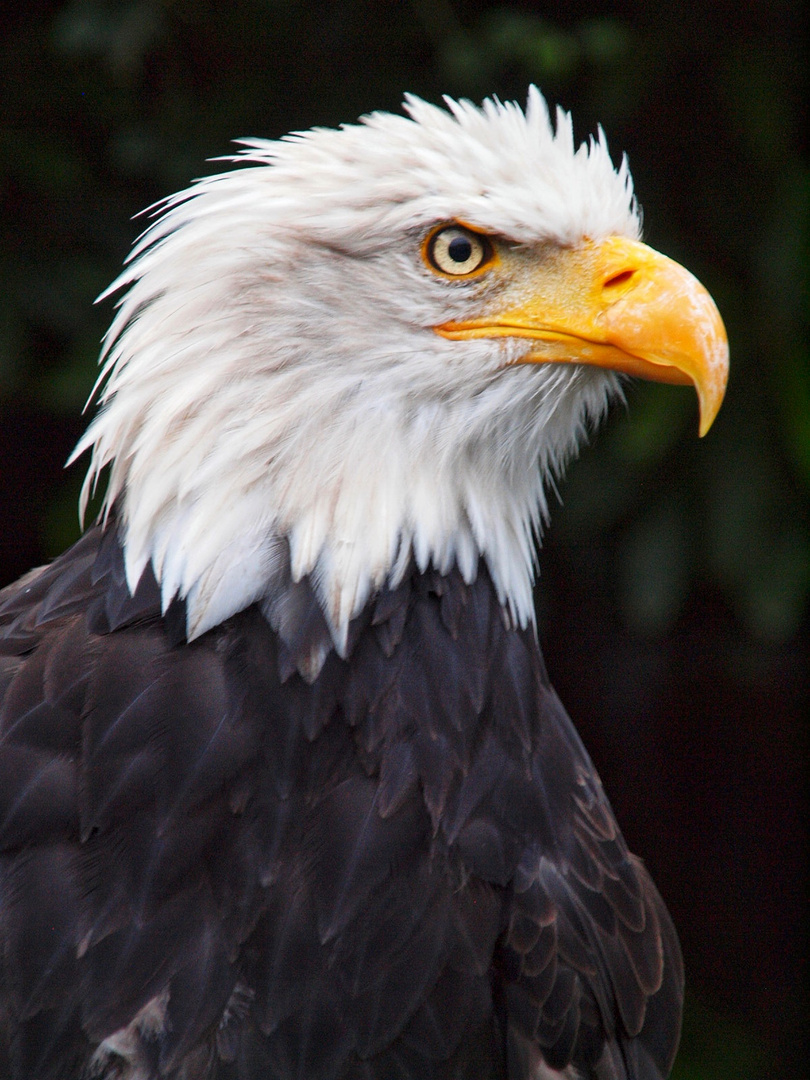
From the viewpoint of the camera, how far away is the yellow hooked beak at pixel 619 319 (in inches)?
77.6

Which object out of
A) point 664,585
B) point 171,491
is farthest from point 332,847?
point 664,585

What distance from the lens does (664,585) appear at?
3.62 metres

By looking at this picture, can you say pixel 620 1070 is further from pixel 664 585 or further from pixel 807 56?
pixel 807 56

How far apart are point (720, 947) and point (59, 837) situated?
4.09m

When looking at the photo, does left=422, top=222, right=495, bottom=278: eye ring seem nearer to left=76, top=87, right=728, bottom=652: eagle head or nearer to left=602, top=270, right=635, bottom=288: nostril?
left=76, top=87, right=728, bottom=652: eagle head

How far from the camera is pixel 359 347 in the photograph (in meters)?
1.99

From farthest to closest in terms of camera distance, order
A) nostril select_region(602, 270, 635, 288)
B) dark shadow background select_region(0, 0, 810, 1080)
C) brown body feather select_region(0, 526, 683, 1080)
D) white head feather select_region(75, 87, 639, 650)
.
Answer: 1. dark shadow background select_region(0, 0, 810, 1080)
2. nostril select_region(602, 270, 635, 288)
3. white head feather select_region(75, 87, 639, 650)
4. brown body feather select_region(0, 526, 683, 1080)

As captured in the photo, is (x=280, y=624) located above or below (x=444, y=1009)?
above

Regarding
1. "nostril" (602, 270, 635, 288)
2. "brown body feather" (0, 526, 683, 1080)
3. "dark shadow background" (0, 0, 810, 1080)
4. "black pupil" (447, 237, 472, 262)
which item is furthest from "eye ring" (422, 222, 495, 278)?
"dark shadow background" (0, 0, 810, 1080)

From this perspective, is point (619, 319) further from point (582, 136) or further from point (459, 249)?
point (582, 136)

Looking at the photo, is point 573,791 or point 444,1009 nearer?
point 444,1009

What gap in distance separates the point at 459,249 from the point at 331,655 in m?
0.68

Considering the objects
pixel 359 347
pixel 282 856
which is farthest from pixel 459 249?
pixel 282 856

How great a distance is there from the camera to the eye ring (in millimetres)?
2004
